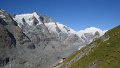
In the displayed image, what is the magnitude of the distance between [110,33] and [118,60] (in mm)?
20363

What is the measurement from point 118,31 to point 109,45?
10584mm

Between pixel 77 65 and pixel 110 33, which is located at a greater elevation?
pixel 110 33

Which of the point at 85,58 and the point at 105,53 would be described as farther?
the point at 85,58

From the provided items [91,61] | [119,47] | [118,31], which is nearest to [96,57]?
[91,61]

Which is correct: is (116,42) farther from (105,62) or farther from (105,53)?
(105,62)

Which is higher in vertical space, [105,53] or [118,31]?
[118,31]

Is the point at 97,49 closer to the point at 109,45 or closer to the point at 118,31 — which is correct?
the point at 109,45

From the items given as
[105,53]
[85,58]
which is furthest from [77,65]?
[105,53]

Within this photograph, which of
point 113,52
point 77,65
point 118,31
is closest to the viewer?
point 113,52

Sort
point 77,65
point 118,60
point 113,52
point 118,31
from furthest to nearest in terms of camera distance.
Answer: point 118,31 < point 77,65 < point 113,52 < point 118,60

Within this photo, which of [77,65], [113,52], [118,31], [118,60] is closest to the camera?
[118,60]

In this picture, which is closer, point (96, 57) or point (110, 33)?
point (96, 57)

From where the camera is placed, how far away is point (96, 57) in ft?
191

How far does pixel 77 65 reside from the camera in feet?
203
